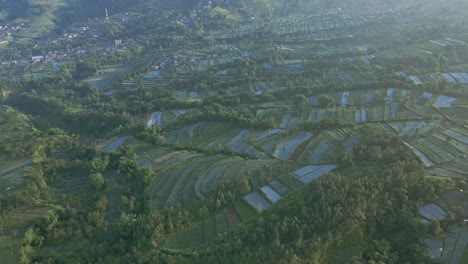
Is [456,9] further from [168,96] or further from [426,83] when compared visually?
[168,96]

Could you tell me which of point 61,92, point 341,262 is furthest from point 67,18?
point 341,262

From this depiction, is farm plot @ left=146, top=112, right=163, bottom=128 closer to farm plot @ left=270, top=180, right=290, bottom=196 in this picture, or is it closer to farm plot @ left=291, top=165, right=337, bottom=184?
farm plot @ left=270, top=180, right=290, bottom=196

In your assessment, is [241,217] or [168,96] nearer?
[241,217]

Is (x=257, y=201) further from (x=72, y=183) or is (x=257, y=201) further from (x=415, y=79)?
(x=415, y=79)

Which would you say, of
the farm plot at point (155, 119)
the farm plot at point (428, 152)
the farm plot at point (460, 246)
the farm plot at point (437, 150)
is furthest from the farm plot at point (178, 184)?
the farm plot at point (437, 150)

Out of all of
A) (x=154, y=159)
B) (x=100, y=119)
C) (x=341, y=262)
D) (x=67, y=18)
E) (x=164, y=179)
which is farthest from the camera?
(x=67, y=18)

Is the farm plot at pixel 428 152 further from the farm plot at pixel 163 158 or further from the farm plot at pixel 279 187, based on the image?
the farm plot at pixel 163 158
